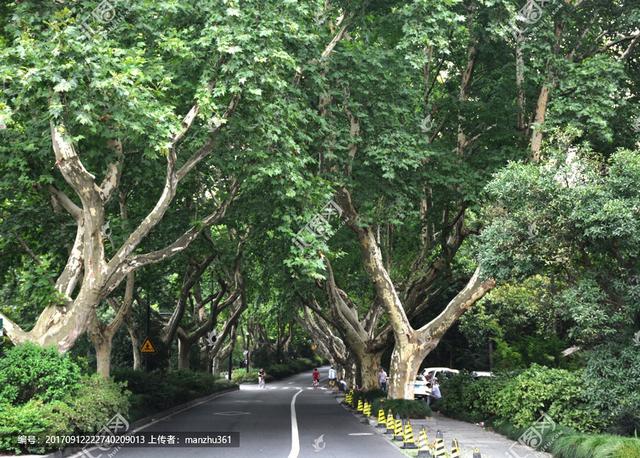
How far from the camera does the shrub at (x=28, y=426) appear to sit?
13391mm

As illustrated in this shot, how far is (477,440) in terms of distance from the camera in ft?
58.0

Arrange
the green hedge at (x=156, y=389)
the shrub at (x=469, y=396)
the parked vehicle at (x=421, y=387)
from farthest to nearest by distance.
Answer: the parked vehicle at (x=421, y=387), the green hedge at (x=156, y=389), the shrub at (x=469, y=396)

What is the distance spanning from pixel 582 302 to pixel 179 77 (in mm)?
9984

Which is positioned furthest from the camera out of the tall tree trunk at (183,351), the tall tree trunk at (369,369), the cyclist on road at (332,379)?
the cyclist on road at (332,379)

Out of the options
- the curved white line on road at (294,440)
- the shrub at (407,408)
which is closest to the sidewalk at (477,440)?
the shrub at (407,408)

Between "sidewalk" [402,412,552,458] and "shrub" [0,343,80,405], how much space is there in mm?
8435

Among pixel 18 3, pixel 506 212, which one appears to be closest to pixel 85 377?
pixel 18 3

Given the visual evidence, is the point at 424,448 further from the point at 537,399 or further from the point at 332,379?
the point at 332,379

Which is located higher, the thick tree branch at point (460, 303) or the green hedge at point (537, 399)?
the thick tree branch at point (460, 303)

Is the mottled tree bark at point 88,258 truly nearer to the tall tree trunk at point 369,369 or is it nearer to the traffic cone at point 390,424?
the traffic cone at point 390,424

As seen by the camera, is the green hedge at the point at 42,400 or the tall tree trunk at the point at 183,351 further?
the tall tree trunk at the point at 183,351

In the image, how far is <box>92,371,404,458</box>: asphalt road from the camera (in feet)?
50.0

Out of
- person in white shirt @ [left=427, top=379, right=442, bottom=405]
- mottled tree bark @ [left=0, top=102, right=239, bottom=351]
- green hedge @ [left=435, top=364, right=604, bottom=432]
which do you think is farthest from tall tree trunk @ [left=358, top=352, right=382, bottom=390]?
mottled tree bark @ [left=0, top=102, right=239, bottom=351]

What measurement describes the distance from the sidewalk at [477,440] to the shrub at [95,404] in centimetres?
754
